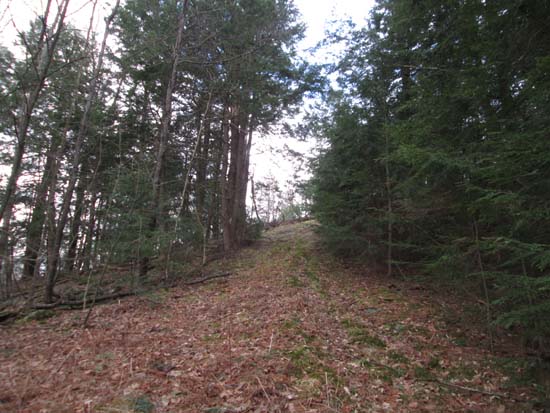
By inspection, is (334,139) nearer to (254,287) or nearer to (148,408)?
(254,287)

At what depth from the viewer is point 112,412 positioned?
338 cm


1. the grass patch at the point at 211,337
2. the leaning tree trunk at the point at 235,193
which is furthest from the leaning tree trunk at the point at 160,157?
the grass patch at the point at 211,337

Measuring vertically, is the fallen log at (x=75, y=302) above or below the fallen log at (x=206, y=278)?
below

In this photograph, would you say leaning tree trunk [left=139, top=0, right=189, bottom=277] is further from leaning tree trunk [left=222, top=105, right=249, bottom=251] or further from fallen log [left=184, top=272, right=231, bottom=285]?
leaning tree trunk [left=222, top=105, right=249, bottom=251]

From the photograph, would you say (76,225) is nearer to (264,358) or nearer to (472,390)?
(264,358)

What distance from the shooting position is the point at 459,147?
197 inches

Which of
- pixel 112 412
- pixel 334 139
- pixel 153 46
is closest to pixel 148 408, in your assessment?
pixel 112 412

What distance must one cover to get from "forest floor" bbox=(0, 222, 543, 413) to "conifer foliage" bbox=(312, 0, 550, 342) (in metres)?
1.09

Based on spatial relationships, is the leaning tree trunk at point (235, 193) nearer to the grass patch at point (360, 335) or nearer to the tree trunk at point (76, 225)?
the tree trunk at point (76, 225)

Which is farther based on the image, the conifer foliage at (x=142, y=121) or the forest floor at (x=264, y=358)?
the conifer foliage at (x=142, y=121)

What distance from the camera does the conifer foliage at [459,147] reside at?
3.76m

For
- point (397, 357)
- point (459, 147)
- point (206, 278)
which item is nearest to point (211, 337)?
point (397, 357)

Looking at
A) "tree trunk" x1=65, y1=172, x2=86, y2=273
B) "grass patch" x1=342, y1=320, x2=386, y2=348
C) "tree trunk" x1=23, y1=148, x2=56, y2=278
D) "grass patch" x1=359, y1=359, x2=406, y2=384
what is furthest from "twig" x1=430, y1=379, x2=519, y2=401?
"tree trunk" x1=23, y1=148, x2=56, y2=278

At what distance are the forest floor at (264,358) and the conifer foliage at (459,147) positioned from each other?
109 centimetres
